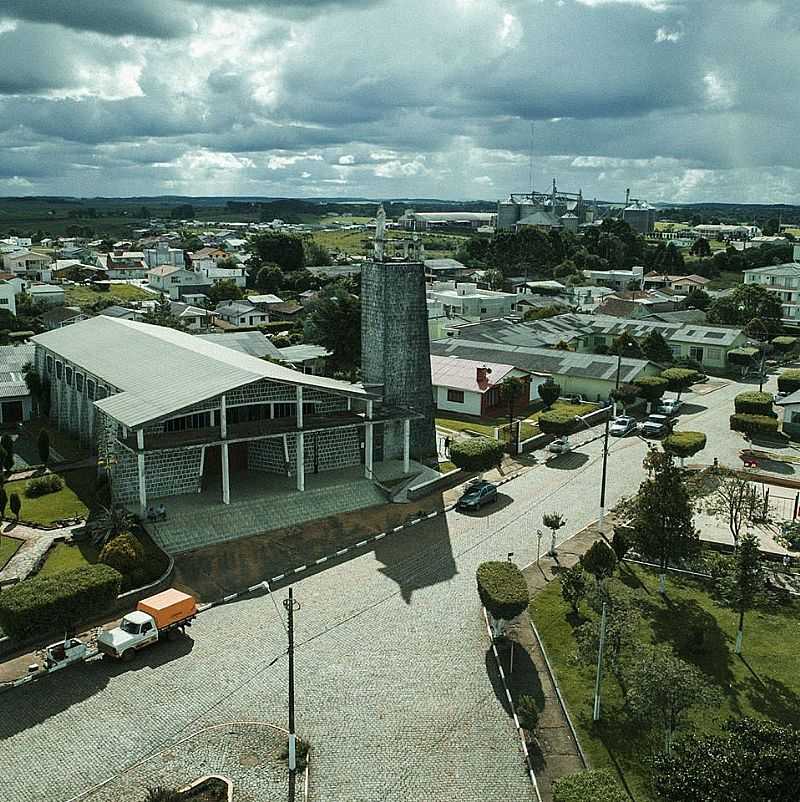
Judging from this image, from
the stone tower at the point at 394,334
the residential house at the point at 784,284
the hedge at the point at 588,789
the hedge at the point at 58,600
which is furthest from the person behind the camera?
the residential house at the point at 784,284

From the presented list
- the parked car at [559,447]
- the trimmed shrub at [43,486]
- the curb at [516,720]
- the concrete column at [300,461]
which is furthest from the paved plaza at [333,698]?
the parked car at [559,447]

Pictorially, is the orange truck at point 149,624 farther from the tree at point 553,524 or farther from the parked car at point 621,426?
the parked car at point 621,426

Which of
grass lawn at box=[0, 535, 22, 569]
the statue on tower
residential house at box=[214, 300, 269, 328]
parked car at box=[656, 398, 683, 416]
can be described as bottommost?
grass lawn at box=[0, 535, 22, 569]

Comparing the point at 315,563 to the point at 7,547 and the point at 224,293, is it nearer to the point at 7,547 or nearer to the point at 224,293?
the point at 7,547

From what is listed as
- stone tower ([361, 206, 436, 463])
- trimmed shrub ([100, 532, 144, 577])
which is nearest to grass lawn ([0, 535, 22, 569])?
trimmed shrub ([100, 532, 144, 577])

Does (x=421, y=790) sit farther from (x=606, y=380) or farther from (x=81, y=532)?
(x=606, y=380)

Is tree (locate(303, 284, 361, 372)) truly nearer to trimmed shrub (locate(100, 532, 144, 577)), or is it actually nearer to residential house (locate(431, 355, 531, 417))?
residential house (locate(431, 355, 531, 417))
